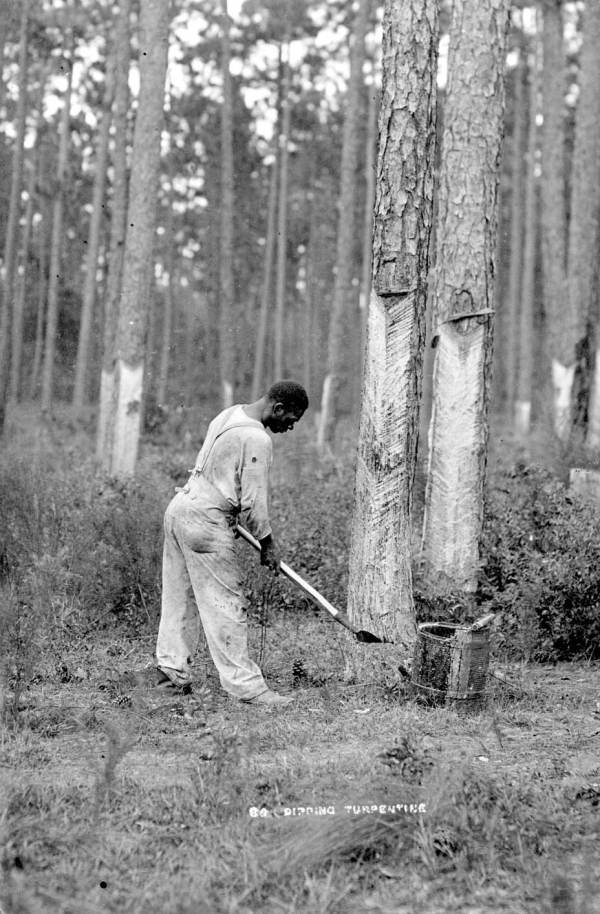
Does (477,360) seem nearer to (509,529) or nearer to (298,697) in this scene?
(509,529)

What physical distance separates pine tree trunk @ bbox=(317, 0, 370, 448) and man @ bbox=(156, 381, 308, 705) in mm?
12890

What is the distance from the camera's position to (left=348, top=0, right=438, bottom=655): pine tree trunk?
6.88 m

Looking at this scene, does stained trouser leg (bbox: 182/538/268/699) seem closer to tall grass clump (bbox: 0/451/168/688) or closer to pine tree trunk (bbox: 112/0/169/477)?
tall grass clump (bbox: 0/451/168/688)

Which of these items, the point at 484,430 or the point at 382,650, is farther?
the point at 484,430

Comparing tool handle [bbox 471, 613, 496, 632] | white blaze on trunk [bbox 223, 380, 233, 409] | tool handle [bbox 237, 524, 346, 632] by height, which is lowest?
tool handle [bbox 471, 613, 496, 632]

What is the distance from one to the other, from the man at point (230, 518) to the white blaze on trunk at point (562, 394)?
29.5 feet

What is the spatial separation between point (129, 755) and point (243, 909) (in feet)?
5.92

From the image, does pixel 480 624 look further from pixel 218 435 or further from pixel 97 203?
pixel 97 203

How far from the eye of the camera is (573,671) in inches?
301

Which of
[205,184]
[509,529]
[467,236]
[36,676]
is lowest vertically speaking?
[36,676]

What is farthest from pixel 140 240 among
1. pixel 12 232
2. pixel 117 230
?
pixel 12 232

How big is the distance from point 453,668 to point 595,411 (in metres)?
9.58

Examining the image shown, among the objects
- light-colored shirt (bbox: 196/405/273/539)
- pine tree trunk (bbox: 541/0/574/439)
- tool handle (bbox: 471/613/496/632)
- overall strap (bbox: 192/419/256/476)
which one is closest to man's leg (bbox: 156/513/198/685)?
overall strap (bbox: 192/419/256/476)

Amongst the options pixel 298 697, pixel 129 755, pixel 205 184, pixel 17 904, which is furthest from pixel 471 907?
pixel 205 184
